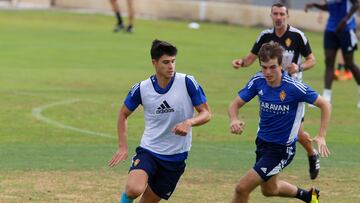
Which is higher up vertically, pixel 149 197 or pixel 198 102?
pixel 198 102

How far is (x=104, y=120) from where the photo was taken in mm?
17312

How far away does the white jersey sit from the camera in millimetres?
9750

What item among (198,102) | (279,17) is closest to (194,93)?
(198,102)

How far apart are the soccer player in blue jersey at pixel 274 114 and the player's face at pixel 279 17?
9.84 feet

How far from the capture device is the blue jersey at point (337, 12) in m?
20.2

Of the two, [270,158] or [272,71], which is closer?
[272,71]

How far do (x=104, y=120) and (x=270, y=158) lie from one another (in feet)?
24.5

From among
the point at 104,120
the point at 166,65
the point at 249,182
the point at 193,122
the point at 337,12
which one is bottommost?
the point at 104,120

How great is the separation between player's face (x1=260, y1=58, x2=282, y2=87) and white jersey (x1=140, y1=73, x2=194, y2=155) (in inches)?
32.4

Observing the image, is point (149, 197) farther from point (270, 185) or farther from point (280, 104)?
point (280, 104)

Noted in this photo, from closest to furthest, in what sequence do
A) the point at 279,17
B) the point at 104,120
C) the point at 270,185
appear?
the point at 270,185 → the point at 279,17 → the point at 104,120

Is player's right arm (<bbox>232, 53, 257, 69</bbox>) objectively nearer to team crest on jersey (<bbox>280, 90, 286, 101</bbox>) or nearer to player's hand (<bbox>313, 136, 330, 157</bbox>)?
team crest on jersey (<bbox>280, 90, 286, 101</bbox>)

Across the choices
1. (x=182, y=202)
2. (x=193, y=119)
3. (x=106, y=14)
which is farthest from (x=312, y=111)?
(x=106, y=14)

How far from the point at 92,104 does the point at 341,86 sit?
23.7ft
